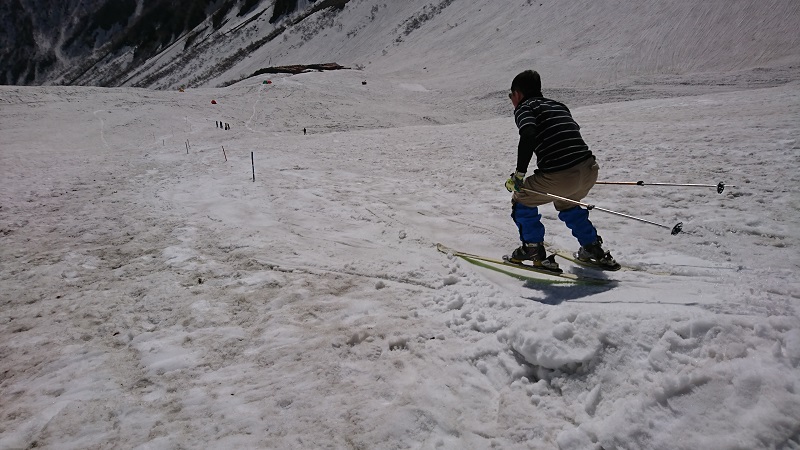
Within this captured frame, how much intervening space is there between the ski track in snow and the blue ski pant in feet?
1.99

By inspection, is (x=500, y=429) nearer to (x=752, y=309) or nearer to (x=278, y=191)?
(x=752, y=309)

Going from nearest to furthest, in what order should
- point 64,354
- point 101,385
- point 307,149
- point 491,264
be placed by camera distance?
point 101,385, point 64,354, point 491,264, point 307,149

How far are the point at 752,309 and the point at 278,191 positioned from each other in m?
7.48

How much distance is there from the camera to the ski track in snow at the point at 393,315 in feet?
8.46

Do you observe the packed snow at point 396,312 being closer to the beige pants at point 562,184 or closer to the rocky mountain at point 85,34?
the beige pants at point 562,184

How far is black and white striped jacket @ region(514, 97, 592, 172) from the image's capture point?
13.6 feet

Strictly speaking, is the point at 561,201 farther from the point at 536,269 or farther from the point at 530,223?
the point at 536,269

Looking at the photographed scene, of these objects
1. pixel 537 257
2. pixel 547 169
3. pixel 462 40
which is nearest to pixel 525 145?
pixel 547 169

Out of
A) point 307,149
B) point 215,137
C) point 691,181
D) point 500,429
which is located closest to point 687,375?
point 500,429

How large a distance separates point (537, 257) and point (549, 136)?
125 cm

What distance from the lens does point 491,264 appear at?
4.93m

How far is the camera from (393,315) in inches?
158

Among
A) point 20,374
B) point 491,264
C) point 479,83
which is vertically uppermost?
point 479,83

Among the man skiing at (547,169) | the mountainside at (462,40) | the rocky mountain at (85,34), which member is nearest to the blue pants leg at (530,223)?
the man skiing at (547,169)
